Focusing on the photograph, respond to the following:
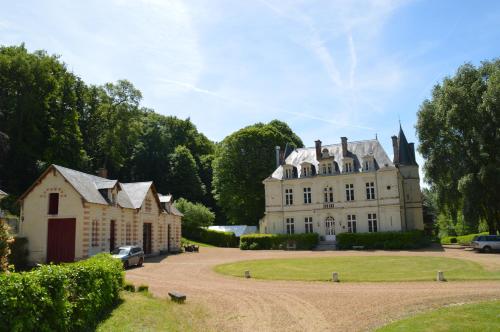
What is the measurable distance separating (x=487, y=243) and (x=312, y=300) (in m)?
24.2

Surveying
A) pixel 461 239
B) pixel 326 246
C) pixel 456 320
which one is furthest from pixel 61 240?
pixel 461 239

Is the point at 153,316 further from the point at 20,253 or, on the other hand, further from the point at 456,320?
the point at 20,253

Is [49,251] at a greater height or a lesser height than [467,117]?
lesser

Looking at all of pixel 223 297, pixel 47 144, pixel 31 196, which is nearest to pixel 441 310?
pixel 223 297

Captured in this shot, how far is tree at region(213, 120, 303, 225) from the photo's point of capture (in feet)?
183

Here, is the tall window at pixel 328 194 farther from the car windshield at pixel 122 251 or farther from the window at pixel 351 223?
the car windshield at pixel 122 251

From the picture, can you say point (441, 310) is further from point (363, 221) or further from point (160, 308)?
point (363, 221)

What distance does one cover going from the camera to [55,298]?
8102 mm

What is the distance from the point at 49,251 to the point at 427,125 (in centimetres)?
3326

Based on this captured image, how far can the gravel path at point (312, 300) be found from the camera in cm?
1097

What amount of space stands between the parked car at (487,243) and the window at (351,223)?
1335 cm

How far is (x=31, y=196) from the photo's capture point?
2783 centimetres

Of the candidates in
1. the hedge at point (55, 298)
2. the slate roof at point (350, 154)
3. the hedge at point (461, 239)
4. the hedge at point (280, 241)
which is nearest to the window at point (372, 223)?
the slate roof at point (350, 154)

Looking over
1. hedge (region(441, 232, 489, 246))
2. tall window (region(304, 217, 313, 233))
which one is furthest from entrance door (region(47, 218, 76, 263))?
hedge (region(441, 232, 489, 246))
